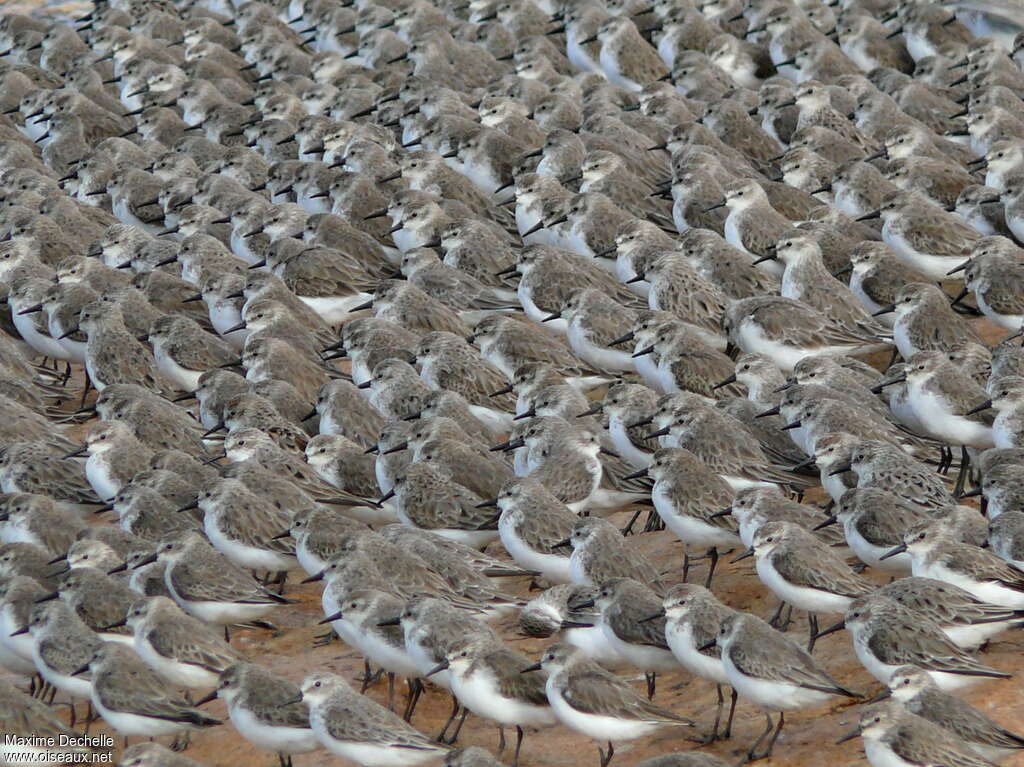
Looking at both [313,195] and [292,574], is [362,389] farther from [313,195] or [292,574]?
[313,195]

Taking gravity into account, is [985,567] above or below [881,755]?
below

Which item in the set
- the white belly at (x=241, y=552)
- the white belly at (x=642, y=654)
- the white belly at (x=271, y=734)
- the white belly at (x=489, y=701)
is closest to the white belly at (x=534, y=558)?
the white belly at (x=642, y=654)

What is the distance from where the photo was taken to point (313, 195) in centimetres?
1492

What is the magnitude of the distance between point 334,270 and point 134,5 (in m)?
8.35

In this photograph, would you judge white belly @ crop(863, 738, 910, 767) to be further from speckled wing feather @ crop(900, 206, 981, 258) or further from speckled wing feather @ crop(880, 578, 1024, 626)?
speckled wing feather @ crop(900, 206, 981, 258)

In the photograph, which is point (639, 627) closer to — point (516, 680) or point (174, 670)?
point (516, 680)

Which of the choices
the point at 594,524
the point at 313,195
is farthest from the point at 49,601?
the point at 313,195

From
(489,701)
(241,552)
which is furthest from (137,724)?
(489,701)

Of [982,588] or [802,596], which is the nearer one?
[982,588]

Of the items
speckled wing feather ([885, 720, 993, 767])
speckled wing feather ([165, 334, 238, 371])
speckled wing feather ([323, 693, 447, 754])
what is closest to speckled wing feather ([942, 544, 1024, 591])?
speckled wing feather ([885, 720, 993, 767])

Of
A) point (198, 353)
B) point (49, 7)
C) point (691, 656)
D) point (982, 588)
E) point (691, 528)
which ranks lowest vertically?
point (49, 7)

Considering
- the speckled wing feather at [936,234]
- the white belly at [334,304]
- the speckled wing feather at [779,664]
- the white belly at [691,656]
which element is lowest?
the speckled wing feather at [936,234]

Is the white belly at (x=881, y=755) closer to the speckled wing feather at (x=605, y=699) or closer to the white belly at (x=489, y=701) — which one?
the speckled wing feather at (x=605, y=699)

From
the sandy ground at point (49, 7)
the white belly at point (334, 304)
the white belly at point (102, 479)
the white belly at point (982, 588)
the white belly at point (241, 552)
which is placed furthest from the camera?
the sandy ground at point (49, 7)
